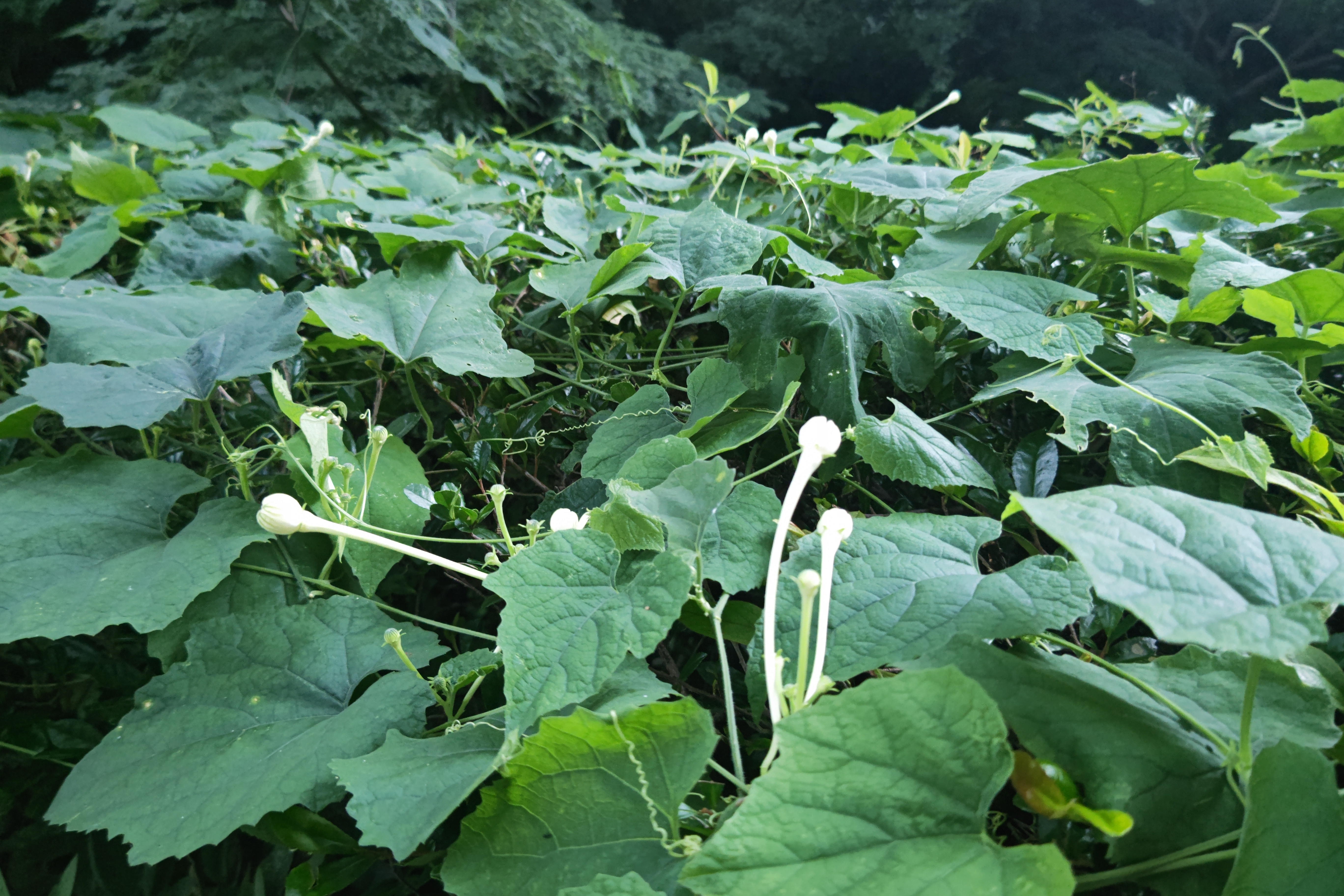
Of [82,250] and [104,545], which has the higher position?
[82,250]

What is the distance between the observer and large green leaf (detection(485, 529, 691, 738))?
0.44 m

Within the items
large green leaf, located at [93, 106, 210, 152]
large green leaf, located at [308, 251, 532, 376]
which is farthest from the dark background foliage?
large green leaf, located at [308, 251, 532, 376]

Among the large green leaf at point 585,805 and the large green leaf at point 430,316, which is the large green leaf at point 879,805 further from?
the large green leaf at point 430,316

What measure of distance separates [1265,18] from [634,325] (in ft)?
24.7

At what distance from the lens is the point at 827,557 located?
0.46 meters

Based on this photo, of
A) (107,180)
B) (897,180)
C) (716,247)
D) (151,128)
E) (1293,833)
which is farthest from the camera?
(151,128)

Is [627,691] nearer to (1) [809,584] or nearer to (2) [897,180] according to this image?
(1) [809,584]

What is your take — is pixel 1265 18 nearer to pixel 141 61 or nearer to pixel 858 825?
pixel 141 61

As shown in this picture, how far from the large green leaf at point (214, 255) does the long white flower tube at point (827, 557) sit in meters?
0.99

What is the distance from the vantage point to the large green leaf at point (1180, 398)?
1.93ft

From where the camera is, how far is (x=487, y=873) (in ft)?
1.51

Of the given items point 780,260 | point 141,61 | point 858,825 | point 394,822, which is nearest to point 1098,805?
point 858,825

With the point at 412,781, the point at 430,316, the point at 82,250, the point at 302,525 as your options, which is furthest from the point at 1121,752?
the point at 82,250

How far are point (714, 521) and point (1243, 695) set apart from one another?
0.34 meters
